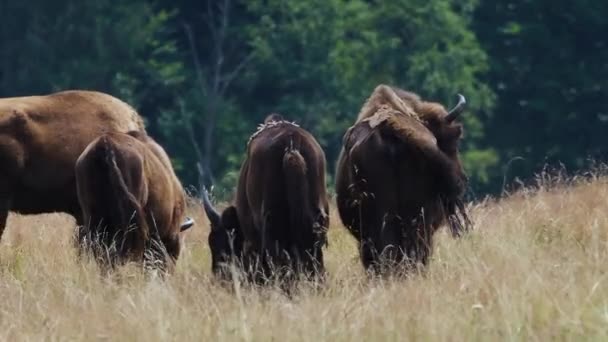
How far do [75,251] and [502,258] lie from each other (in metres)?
3.95

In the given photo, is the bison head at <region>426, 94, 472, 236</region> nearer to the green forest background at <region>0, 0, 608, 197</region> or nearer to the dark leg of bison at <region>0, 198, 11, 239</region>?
the dark leg of bison at <region>0, 198, 11, 239</region>

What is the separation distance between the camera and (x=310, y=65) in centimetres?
4503

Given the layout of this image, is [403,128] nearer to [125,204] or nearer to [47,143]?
[125,204]

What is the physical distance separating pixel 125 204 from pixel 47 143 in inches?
100

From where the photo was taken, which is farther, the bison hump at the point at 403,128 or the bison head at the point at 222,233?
the bison head at the point at 222,233

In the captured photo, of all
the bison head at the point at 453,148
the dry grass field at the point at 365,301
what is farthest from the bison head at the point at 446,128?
the dry grass field at the point at 365,301

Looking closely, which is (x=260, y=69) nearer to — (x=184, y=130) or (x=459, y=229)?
(x=184, y=130)

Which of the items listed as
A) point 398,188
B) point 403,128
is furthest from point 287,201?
point 403,128

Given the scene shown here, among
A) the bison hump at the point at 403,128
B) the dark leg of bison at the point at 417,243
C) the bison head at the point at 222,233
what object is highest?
the bison hump at the point at 403,128

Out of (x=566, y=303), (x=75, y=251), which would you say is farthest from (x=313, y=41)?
(x=566, y=303)

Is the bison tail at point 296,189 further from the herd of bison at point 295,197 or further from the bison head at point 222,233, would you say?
the bison head at point 222,233

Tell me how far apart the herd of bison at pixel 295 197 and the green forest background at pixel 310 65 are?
2800 centimetres

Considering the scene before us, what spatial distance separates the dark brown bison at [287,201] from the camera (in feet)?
41.7

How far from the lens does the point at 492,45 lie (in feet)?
157
